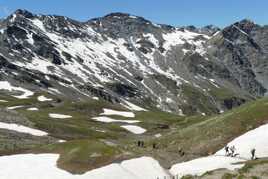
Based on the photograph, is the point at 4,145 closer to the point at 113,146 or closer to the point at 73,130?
the point at 113,146

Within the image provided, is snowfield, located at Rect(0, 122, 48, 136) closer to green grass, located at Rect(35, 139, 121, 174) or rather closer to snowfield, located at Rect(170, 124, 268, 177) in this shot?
green grass, located at Rect(35, 139, 121, 174)

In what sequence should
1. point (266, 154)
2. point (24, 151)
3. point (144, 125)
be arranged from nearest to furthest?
point (266, 154) < point (24, 151) < point (144, 125)

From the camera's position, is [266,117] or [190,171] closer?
[190,171]

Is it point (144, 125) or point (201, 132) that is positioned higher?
point (144, 125)

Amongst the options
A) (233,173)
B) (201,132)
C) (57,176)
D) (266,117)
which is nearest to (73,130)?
(201,132)

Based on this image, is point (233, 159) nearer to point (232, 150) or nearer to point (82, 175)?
point (232, 150)

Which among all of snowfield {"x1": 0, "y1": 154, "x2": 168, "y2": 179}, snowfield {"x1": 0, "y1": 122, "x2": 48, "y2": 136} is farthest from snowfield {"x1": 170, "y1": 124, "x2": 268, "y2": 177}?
snowfield {"x1": 0, "y1": 122, "x2": 48, "y2": 136}

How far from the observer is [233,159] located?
63.1m

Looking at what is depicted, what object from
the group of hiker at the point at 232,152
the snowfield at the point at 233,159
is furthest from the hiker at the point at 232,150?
the snowfield at the point at 233,159

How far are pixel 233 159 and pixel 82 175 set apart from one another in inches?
792

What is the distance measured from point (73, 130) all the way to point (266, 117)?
64.3 m

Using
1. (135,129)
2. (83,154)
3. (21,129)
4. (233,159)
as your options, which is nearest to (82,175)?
(83,154)

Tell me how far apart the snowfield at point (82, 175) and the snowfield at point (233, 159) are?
10.7 feet

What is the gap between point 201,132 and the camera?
3499 inches
